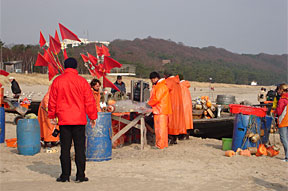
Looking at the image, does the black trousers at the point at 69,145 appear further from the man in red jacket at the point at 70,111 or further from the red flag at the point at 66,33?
the red flag at the point at 66,33

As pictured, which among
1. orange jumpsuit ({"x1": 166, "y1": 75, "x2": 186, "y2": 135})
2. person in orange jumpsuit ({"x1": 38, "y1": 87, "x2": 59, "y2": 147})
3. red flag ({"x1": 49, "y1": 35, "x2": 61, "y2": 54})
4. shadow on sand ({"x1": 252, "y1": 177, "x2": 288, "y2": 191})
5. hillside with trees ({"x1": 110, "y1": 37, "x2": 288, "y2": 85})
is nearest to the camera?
shadow on sand ({"x1": 252, "y1": 177, "x2": 288, "y2": 191})

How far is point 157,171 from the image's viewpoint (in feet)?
21.2

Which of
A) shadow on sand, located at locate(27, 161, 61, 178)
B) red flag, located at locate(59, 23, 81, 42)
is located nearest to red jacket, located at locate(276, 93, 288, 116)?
shadow on sand, located at locate(27, 161, 61, 178)

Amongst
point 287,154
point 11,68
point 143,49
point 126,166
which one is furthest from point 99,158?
point 143,49

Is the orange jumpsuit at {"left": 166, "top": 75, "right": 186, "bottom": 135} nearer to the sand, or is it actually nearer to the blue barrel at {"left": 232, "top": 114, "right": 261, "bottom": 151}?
the sand

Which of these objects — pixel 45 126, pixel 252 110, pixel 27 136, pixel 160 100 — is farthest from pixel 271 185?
pixel 45 126

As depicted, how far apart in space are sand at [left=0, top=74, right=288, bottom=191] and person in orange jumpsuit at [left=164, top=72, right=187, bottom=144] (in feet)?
2.32

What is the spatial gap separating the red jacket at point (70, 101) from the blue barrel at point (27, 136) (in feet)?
8.89

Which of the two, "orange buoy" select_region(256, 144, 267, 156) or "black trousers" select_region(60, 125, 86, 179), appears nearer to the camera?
"black trousers" select_region(60, 125, 86, 179)

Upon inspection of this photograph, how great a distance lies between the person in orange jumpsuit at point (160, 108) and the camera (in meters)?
8.70

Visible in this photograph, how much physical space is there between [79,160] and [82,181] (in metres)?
0.29

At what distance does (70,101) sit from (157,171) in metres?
1.91

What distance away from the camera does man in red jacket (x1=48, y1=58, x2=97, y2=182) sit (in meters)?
5.43

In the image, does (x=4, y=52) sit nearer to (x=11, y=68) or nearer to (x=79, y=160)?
(x=11, y=68)
